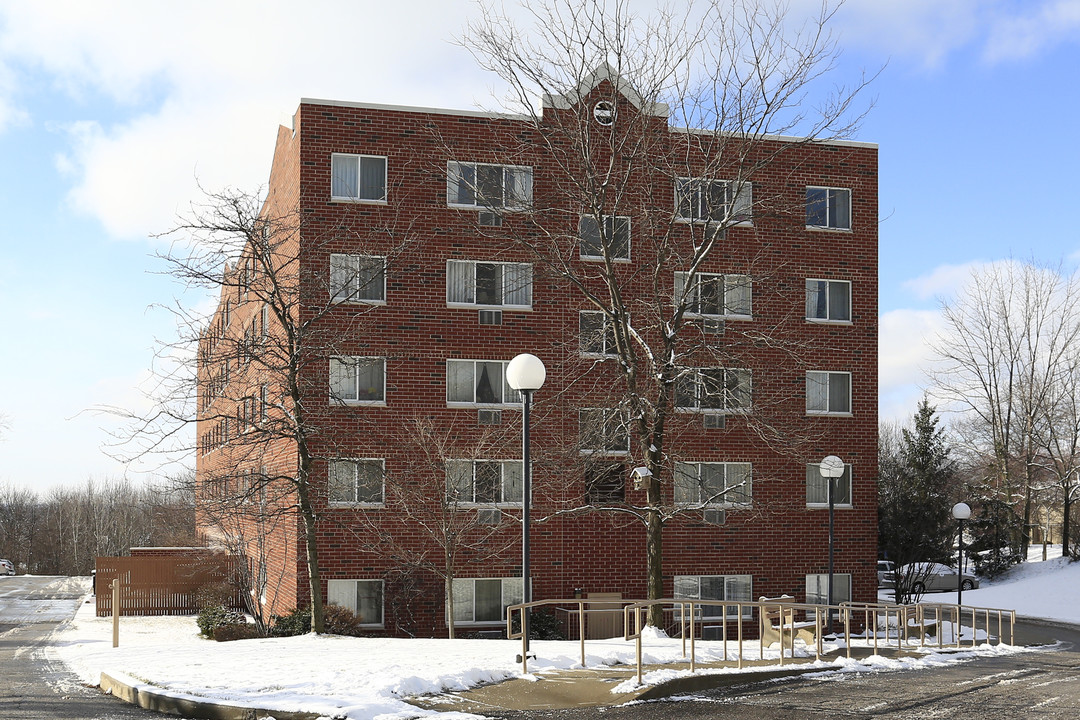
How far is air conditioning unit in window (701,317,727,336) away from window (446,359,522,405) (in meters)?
5.05

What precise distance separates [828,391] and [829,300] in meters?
2.54

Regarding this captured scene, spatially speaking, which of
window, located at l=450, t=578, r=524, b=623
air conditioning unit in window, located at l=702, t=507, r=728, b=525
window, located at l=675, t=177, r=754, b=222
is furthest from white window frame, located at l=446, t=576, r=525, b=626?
window, located at l=675, t=177, r=754, b=222

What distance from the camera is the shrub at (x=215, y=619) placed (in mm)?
25578

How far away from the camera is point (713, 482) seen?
92.3 feet

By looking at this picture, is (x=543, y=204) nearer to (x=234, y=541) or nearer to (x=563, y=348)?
(x=563, y=348)

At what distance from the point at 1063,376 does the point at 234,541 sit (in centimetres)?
3998

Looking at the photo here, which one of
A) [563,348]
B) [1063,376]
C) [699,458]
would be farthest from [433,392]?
[1063,376]

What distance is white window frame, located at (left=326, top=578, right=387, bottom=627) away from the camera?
25531 millimetres

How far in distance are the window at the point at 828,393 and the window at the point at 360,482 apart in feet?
39.1

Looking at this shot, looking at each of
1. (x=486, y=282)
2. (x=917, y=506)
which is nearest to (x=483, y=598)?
(x=486, y=282)

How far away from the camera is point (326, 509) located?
83.7 feet

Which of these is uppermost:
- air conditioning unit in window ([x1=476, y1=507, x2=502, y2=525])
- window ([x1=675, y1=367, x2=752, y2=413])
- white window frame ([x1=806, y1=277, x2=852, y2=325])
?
white window frame ([x1=806, y1=277, x2=852, y2=325])

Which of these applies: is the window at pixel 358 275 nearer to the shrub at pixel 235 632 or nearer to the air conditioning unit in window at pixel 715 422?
the shrub at pixel 235 632

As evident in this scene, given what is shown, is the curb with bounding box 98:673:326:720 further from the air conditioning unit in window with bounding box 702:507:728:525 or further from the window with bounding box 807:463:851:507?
the window with bounding box 807:463:851:507
